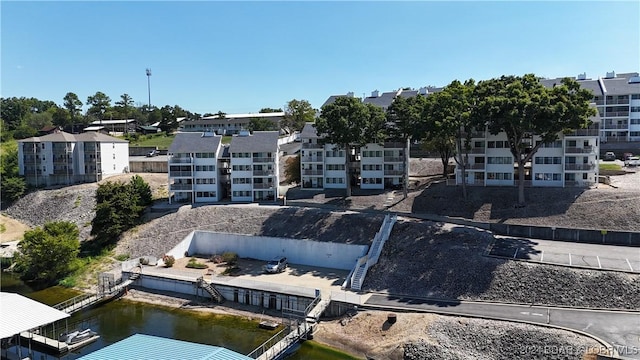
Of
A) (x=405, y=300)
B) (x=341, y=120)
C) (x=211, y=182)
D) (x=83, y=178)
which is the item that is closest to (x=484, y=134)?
(x=341, y=120)

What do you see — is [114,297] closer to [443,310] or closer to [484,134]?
[443,310]

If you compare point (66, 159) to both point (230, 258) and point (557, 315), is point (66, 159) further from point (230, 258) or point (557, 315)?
point (557, 315)

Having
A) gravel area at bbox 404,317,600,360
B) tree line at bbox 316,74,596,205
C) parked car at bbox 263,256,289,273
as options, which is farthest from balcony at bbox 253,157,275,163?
gravel area at bbox 404,317,600,360

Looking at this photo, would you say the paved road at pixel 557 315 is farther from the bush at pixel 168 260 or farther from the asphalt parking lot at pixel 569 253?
the bush at pixel 168 260

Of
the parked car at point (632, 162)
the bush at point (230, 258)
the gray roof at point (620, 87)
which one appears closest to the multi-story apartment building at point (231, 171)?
the bush at point (230, 258)

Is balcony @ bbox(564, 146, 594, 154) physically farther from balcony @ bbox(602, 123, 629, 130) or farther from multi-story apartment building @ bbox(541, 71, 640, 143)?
balcony @ bbox(602, 123, 629, 130)
